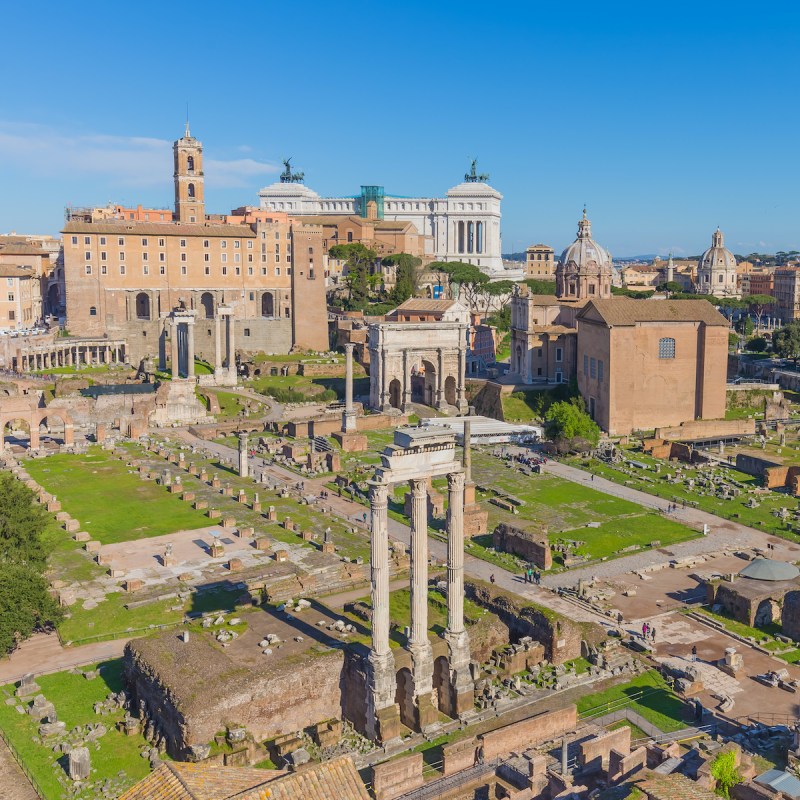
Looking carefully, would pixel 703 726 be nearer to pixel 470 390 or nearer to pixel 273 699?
pixel 273 699

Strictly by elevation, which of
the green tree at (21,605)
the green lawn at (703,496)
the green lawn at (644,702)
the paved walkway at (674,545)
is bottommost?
the green lawn at (644,702)

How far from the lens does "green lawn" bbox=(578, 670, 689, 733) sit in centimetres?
2508

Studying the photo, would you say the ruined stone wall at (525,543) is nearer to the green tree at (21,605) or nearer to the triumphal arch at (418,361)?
the green tree at (21,605)

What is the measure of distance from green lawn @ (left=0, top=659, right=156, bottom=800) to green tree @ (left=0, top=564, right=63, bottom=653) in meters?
1.83

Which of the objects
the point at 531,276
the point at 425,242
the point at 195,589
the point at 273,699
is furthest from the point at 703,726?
the point at 531,276

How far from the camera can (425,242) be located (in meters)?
135

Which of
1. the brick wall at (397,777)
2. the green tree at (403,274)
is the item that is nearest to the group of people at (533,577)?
the brick wall at (397,777)

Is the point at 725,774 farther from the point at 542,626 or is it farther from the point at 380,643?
the point at 542,626

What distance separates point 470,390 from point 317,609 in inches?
1855

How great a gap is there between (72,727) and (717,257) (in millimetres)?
146049

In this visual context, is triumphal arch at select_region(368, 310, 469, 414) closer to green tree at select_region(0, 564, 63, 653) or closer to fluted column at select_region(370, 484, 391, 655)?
green tree at select_region(0, 564, 63, 653)

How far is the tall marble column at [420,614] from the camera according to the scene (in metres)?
23.7

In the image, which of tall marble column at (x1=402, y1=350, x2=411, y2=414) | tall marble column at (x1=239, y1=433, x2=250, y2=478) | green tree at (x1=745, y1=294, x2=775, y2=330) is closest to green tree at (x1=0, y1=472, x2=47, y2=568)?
tall marble column at (x1=239, y1=433, x2=250, y2=478)

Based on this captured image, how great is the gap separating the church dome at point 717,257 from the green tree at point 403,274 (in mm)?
62853
